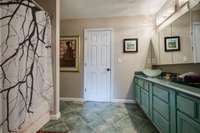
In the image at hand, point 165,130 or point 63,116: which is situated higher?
point 165,130

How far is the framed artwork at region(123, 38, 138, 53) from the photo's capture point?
4258mm

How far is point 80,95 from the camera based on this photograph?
4461 millimetres

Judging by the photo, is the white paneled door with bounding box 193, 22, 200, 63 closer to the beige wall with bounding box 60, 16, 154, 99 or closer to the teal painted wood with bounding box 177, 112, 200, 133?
the teal painted wood with bounding box 177, 112, 200, 133

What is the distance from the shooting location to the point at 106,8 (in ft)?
12.3

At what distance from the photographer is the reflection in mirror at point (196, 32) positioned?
2099mm

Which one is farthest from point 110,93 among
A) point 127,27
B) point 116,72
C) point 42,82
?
point 42,82

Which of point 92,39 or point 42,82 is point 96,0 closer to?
point 92,39

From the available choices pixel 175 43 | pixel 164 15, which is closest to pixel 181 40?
pixel 175 43

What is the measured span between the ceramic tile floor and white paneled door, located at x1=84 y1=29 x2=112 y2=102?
2.13 feet

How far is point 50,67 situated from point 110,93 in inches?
81.5

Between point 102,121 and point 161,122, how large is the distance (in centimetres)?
116

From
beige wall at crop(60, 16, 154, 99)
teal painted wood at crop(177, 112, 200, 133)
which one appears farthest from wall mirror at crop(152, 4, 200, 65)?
teal painted wood at crop(177, 112, 200, 133)

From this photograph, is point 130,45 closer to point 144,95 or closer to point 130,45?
point 130,45

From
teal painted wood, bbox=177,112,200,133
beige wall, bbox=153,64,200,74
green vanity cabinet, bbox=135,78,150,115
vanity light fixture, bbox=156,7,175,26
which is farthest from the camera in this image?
vanity light fixture, bbox=156,7,175,26
